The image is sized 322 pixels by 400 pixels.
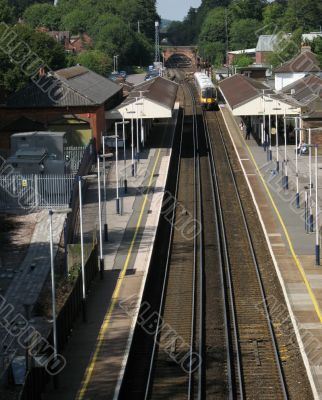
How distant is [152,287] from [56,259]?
3818 mm

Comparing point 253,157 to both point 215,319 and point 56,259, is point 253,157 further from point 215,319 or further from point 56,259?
point 215,319

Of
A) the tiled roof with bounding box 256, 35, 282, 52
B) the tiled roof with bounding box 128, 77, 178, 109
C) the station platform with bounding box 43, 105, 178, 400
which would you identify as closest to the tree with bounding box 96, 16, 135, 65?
the tiled roof with bounding box 256, 35, 282, 52

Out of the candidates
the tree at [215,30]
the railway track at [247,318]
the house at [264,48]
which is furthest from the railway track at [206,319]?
the tree at [215,30]

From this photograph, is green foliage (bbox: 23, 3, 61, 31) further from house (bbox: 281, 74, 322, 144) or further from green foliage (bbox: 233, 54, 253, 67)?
house (bbox: 281, 74, 322, 144)

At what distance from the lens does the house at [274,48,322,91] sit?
75562 millimetres

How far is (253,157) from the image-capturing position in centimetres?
4894

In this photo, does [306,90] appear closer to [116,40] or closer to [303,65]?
[303,65]

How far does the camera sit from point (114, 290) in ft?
84.0

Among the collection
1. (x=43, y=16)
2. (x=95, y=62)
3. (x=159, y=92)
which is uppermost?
(x=43, y=16)

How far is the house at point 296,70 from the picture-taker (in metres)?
75.6

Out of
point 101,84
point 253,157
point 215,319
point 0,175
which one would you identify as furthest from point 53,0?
point 215,319

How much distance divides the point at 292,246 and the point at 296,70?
4825 centimetres

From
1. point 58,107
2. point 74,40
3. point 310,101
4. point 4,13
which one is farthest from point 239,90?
point 74,40

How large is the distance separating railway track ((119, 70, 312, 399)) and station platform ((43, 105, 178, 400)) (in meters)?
0.41
